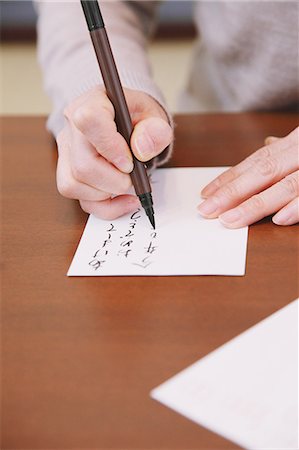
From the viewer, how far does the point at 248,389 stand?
1.56 feet

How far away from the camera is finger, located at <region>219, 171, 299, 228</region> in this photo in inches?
26.3

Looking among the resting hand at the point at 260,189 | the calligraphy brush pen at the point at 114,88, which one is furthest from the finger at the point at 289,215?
the calligraphy brush pen at the point at 114,88

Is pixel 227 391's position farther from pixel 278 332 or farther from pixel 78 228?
pixel 78 228

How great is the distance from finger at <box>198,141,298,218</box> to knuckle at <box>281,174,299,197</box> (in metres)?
0.02

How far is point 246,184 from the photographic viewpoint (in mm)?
705

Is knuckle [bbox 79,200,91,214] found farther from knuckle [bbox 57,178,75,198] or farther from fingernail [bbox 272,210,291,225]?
fingernail [bbox 272,210,291,225]

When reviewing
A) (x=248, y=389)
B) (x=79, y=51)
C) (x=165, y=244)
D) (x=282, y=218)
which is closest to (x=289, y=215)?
(x=282, y=218)

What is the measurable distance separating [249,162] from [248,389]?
308mm

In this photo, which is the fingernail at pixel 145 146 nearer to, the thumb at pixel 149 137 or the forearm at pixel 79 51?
the thumb at pixel 149 137

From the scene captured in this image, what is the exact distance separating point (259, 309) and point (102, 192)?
21cm

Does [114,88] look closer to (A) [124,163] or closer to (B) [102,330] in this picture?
(A) [124,163]

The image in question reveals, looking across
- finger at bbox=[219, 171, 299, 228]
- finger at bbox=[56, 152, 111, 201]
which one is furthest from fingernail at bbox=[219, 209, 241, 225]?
Result: finger at bbox=[56, 152, 111, 201]

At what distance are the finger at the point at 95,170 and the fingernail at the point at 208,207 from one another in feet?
0.23

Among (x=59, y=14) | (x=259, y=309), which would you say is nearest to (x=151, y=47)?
(x=59, y=14)
